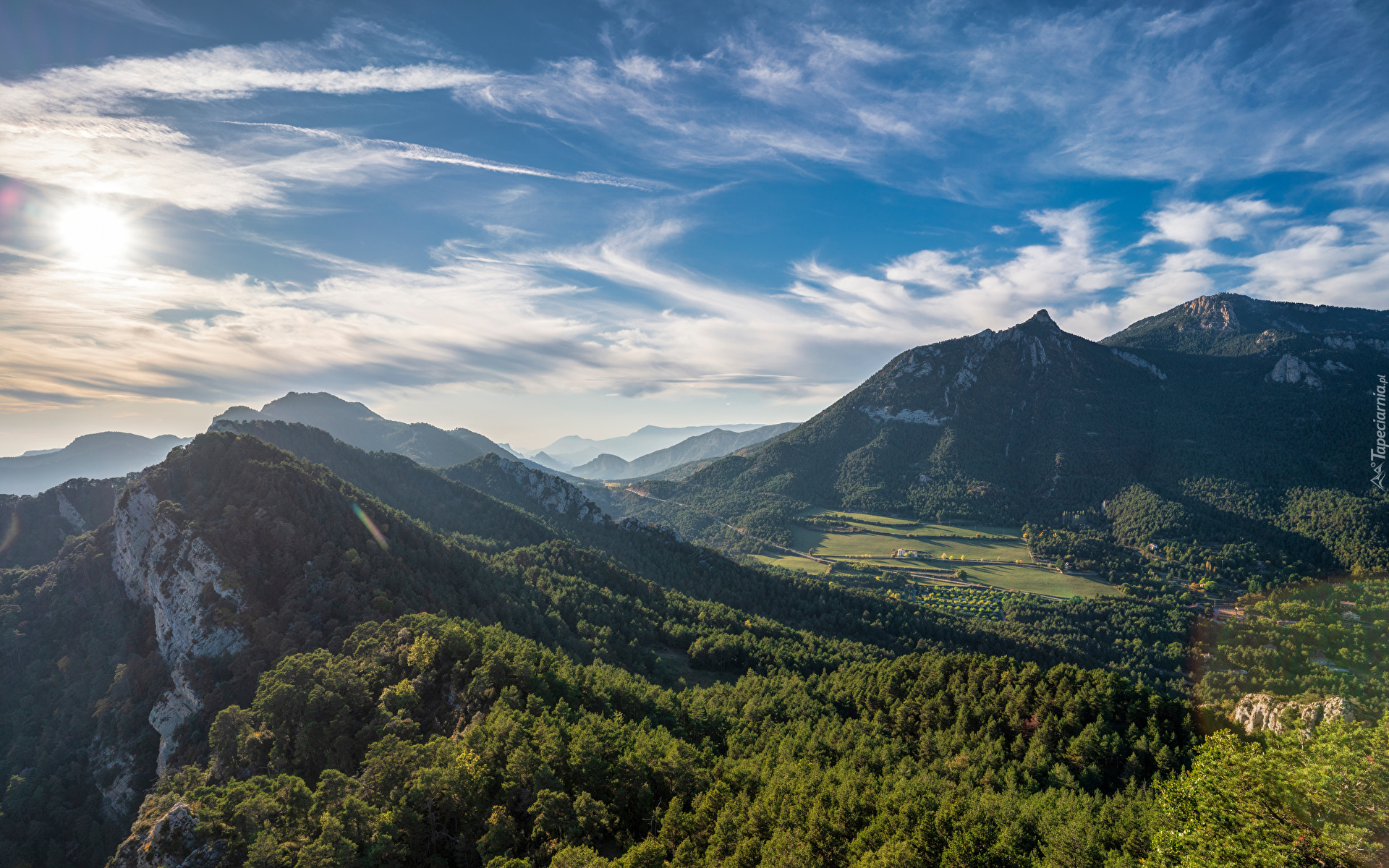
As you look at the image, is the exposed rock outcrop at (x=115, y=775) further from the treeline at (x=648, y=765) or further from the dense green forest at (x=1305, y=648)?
the dense green forest at (x=1305, y=648)

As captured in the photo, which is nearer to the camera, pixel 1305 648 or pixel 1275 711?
pixel 1275 711

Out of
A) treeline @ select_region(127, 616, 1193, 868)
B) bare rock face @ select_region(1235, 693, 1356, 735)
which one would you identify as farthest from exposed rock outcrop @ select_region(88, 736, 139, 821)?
bare rock face @ select_region(1235, 693, 1356, 735)

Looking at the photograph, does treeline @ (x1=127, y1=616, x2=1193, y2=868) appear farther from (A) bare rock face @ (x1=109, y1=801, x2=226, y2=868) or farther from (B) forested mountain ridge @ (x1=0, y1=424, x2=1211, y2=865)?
(B) forested mountain ridge @ (x1=0, y1=424, x2=1211, y2=865)

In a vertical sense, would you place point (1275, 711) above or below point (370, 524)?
below

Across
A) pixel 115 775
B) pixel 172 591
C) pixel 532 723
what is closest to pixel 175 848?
pixel 532 723

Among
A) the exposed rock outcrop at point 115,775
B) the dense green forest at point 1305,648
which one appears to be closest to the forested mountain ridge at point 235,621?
the exposed rock outcrop at point 115,775

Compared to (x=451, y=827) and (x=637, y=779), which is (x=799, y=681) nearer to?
(x=637, y=779)

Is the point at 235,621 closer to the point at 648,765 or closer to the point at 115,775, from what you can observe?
the point at 115,775
